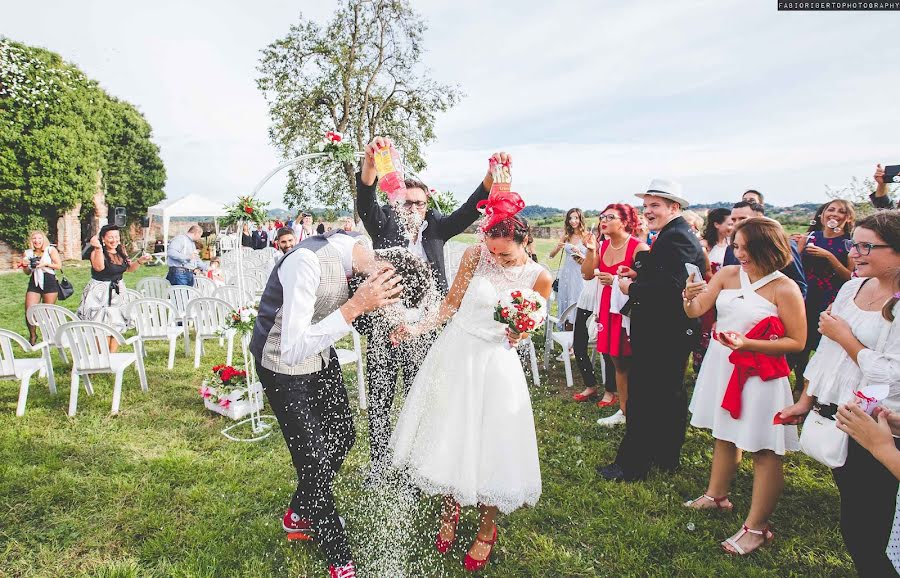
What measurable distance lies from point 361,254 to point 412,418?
1.17m

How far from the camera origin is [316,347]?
8.18 feet

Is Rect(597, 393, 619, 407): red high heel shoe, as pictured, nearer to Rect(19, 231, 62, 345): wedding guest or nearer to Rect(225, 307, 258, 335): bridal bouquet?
Rect(225, 307, 258, 335): bridal bouquet

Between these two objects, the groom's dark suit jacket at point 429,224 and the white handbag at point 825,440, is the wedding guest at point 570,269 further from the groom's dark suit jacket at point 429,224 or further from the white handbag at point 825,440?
the white handbag at point 825,440

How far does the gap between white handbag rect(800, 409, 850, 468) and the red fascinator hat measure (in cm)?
195

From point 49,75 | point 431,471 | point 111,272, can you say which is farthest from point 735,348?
point 49,75

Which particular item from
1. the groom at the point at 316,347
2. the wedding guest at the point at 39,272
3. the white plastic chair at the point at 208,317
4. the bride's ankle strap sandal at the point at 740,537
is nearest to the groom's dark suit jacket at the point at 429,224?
the groom at the point at 316,347

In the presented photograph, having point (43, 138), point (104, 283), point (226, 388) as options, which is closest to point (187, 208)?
point (43, 138)

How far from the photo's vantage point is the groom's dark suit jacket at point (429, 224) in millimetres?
3758

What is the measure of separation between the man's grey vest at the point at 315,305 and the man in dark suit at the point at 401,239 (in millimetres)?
963

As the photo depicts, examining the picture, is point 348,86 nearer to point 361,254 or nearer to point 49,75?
point 49,75

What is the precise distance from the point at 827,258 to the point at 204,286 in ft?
32.1

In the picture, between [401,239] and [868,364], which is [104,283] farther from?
[868,364]

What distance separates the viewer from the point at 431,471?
3.00m

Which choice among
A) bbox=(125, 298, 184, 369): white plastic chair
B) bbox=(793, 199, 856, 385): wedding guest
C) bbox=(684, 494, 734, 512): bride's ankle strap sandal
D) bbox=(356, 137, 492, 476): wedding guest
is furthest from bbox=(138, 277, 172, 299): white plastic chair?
bbox=(793, 199, 856, 385): wedding guest
